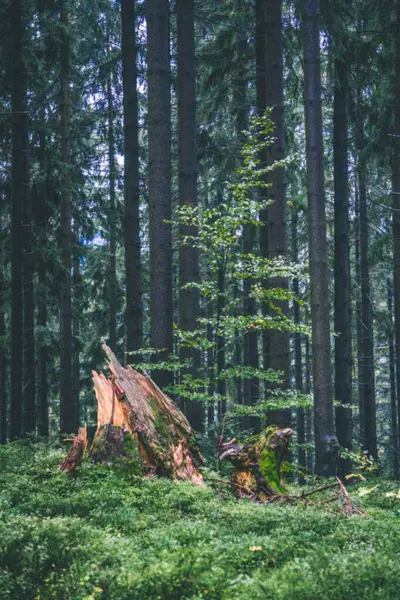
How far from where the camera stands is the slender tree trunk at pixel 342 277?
1532 centimetres

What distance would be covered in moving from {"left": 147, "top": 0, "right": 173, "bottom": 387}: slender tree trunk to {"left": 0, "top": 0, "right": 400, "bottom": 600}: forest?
5 cm

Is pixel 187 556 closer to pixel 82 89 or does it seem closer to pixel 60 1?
pixel 60 1

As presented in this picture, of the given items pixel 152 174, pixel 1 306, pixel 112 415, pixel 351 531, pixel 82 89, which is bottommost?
pixel 351 531

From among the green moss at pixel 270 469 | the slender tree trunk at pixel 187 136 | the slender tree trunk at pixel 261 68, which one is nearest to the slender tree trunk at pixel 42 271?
the slender tree trunk at pixel 187 136

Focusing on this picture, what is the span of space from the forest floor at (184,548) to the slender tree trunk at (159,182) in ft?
17.8

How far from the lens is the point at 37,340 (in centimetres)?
1981

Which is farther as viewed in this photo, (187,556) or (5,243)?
(5,243)

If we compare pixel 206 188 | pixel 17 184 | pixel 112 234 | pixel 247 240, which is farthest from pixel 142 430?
pixel 206 188

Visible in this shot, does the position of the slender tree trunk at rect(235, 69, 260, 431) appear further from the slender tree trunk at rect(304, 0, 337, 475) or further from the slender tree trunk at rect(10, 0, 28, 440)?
the slender tree trunk at rect(10, 0, 28, 440)

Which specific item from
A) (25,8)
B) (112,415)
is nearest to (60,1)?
(25,8)

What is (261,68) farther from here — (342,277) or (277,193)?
(342,277)

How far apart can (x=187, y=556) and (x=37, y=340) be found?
16.2 meters

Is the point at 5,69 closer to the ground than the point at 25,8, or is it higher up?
closer to the ground

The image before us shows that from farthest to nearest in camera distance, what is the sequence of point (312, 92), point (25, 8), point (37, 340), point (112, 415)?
point (37, 340) < point (25, 8) < point (312, 92) < point (112, 415)
